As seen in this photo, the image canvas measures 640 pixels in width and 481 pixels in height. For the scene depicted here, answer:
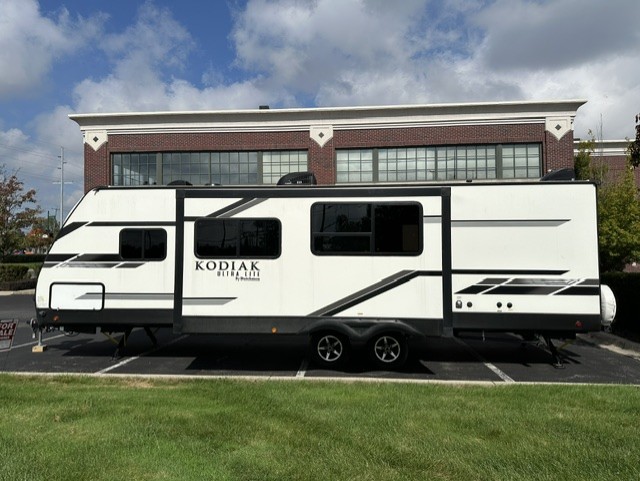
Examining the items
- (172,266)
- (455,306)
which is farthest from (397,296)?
(172,266)

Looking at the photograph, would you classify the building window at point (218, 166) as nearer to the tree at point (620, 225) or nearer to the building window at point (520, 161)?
the building window at point (520, 161)

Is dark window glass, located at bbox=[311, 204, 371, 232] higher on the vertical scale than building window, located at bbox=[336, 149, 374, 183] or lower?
lower

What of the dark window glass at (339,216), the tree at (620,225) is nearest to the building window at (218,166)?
the tree at (620,225)

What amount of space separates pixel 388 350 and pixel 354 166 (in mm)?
15012

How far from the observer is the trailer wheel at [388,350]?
25.3 feet

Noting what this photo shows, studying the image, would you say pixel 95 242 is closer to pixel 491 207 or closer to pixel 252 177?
pixel 491 207

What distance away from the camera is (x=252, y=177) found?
72.2ft

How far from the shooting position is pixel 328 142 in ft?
71.7

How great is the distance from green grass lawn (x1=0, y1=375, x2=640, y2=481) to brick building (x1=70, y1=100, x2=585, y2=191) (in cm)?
1595

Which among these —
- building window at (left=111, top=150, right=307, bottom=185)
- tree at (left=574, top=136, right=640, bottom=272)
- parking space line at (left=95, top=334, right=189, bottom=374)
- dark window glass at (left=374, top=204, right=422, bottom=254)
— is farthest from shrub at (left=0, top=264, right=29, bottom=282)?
tree at (left=574, top=136, right=640, bottom=272)

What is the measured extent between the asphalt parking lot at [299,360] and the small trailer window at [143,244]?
2.00 metres

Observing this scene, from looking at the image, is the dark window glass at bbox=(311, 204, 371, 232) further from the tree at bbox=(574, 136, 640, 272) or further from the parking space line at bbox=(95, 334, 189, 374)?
the tree at bbox=(574, 136, 640, 272)

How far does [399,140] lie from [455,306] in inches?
594

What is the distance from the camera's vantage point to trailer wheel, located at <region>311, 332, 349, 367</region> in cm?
781
